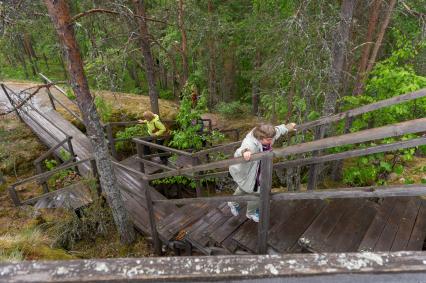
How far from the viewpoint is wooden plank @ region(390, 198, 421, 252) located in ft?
12.1

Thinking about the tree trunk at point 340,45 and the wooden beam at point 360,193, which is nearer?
the wooden beam at point 360,193

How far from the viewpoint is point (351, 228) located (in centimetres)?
399

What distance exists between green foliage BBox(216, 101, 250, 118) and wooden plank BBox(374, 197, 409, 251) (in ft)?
33.1

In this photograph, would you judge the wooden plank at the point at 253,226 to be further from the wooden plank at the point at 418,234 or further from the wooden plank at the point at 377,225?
the wooden plank at the point at 418,234

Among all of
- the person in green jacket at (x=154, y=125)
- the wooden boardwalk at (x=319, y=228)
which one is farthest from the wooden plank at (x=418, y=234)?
the person in green jacket at (x=154, y=125)

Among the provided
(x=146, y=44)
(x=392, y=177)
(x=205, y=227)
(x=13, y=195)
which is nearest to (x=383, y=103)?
(x=205, y=227)

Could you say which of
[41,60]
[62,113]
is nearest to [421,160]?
[62,113]

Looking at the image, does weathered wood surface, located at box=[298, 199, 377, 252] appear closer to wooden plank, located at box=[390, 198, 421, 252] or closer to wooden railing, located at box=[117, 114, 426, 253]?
wooden plank, located at box=[390, 198, 421, 252]

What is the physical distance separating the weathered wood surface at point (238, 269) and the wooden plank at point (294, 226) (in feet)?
8.23

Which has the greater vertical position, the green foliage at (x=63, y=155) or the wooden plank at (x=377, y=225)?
the wooden plank at (x=377, y=225)

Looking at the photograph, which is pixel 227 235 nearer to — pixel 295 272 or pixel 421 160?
pixel 295 272

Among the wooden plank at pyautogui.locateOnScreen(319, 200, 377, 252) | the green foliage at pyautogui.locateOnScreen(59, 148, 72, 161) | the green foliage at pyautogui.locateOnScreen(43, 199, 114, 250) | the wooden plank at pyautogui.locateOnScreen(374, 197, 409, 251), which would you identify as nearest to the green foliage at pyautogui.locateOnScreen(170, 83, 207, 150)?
the green foliage at pyautogui.locateOnScreen(43, 199, 114, 250)

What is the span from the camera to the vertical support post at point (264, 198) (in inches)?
121

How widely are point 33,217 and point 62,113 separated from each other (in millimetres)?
6495
